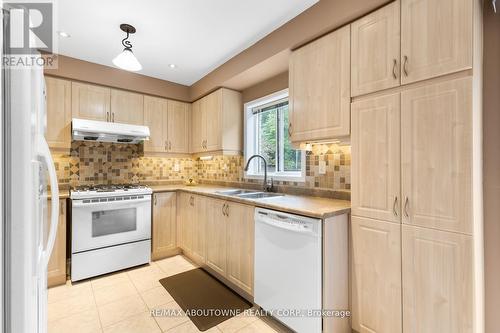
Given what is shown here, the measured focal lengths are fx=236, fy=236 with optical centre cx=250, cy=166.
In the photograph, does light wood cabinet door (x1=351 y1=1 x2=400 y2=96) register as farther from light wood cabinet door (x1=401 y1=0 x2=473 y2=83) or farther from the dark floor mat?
the dark floor mat

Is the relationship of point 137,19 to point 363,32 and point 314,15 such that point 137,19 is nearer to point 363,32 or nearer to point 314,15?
point 314,15

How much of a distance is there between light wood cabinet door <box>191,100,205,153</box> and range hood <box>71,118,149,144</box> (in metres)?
0.73

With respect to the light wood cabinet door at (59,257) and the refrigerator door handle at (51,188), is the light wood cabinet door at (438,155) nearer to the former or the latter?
the refrigerator door handle at (51,188)

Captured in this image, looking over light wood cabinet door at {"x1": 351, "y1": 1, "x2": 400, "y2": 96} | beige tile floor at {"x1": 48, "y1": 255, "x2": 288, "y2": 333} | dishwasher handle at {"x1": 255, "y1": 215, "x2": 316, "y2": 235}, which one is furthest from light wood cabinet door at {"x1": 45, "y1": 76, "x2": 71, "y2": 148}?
light wood cabinet door at {"x1": 351, "y1": 1, "x2": 400, "y2": 96}

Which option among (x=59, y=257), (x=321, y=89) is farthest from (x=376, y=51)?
(x=59, y=257)

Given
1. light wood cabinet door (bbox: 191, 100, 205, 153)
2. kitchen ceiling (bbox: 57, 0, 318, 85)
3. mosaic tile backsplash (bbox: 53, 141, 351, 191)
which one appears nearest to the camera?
kitchen ceiling (bbox: 57, 0, 318, 85)

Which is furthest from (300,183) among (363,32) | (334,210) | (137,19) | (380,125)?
(137,19)

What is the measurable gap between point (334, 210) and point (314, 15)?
1.51 meters

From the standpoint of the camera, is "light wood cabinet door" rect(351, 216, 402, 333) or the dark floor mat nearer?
"light wood cabinet door" rect(351, 216, 402, 333)

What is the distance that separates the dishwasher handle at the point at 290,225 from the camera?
1.56m

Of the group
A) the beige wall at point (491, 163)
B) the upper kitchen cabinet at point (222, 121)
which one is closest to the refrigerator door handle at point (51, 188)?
the upper kitchen cabinet at point (222, 121)

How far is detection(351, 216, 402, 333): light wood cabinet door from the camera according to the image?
1.44 meters

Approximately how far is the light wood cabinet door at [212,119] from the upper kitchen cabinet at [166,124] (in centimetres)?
47

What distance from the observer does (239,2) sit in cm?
184
